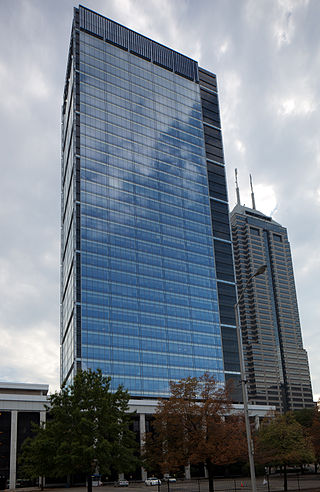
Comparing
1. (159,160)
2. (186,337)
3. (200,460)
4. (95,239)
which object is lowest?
(200,460)

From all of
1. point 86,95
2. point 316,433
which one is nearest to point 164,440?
point 316,433

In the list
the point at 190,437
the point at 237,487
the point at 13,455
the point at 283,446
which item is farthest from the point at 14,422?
the point at 190,437

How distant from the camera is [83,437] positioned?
127 ft

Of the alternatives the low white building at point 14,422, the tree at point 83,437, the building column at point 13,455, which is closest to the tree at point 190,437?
the tree at point 83,437

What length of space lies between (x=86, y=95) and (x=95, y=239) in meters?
42.6

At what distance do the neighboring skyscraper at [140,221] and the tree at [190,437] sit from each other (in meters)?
67.1

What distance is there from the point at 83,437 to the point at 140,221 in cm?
9633

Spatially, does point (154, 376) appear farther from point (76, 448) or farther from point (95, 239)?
point (76, 448)

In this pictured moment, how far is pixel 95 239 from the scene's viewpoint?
121 metres

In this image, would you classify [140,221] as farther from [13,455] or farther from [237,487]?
[237,487]

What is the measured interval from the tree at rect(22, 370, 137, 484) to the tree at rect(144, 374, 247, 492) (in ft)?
8.90

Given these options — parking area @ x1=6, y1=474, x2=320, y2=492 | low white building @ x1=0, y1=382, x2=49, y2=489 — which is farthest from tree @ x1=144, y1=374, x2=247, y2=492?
low white building @ x1=0, y1=382, x2=49, y2=489

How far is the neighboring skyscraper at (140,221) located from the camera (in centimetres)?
11646

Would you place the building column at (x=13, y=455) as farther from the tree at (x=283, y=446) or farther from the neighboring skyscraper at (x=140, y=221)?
the tree at (x=283, y=446)
